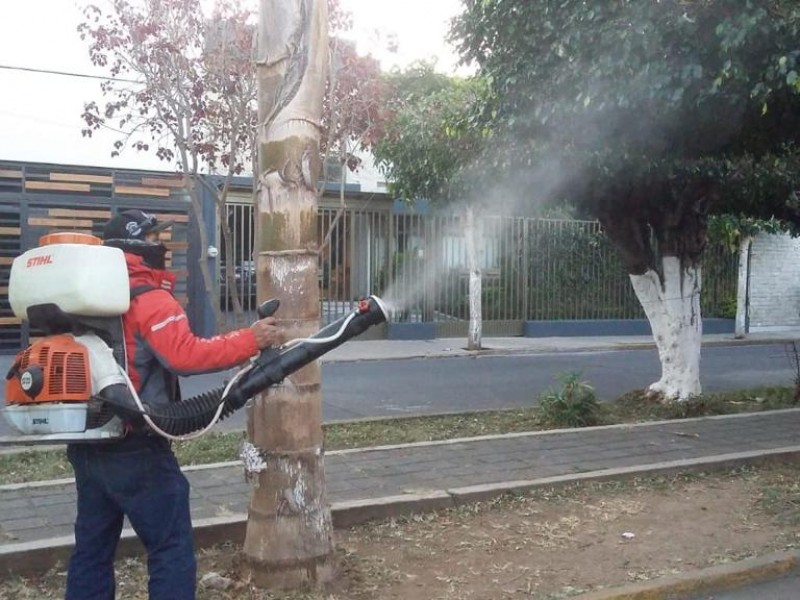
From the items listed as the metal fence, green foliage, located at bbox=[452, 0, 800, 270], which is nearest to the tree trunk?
green foliage, located at bbox=[452, 0, 800, 270]

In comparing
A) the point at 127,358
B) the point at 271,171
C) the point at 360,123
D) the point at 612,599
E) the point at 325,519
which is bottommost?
the point at 612,599

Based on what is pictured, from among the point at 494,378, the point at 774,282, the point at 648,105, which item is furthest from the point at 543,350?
the point at 648,105

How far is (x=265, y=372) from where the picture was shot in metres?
3.51

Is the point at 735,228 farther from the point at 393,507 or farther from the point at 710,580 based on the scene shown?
the point at 710,580

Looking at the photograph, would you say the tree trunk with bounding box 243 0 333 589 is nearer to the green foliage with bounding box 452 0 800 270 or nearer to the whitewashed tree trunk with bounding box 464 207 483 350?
the green foliage with bounding box 452 0 800 270

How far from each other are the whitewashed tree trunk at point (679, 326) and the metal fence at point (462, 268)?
808 centimetres

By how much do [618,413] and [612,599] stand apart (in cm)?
503

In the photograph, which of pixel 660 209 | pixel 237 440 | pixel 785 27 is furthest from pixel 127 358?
pixel 660 209

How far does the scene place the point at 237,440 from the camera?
24.3 ft

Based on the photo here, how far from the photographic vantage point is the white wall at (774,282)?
78.7 ft

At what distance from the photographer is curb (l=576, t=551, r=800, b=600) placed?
4.30m

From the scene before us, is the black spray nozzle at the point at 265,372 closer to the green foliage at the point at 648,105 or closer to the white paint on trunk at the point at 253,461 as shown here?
the white paint on trunk at the point at 253,461

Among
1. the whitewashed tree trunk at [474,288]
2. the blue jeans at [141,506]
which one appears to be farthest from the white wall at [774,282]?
the blue jeans at [141,506]

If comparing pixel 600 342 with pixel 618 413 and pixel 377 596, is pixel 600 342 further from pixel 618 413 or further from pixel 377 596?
pixel 377 596
